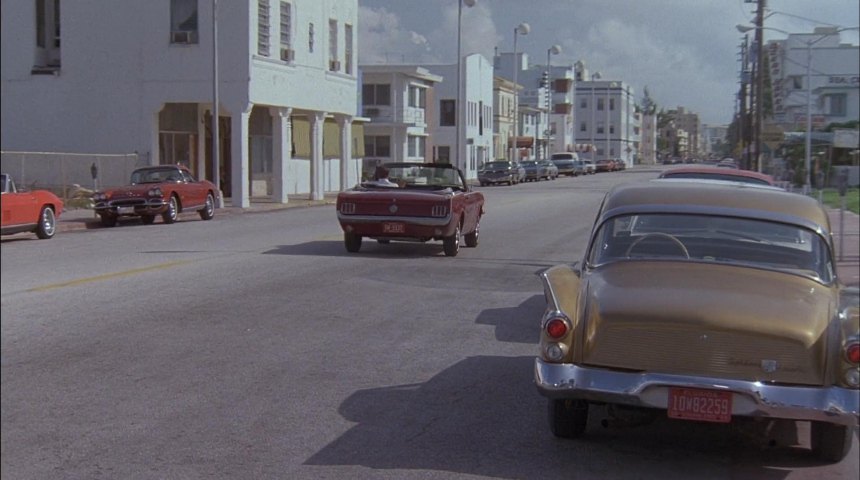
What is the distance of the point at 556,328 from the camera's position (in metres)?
6.19

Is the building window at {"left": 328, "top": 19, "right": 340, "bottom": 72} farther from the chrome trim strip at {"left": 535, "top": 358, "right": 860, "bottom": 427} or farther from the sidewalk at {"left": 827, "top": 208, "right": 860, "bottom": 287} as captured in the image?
the chrome trim strip at {"left": 535, "top": 358, "right": 860, "bottom": 427}

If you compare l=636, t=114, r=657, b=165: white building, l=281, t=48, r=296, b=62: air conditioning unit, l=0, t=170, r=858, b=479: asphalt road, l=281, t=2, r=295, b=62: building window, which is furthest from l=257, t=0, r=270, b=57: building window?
l=636, t=114, r=657, b=165: white building

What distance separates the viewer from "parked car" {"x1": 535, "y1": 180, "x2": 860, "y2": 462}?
18.9 ft

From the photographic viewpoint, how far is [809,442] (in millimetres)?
6906

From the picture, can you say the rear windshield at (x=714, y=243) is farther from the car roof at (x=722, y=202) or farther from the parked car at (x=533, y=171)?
the parked car at (x=533, y=171)

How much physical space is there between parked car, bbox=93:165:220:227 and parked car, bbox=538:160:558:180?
50722 millimetres

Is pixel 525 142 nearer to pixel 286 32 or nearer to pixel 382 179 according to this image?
pixel 286 32

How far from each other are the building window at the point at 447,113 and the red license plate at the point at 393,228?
60.4 meters

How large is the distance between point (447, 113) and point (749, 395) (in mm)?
72627

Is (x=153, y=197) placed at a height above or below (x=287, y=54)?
below

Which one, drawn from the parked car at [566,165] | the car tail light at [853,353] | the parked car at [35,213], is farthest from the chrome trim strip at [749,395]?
the parked car at [566,165]

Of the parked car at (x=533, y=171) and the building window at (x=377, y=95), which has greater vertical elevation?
the building window at (x=377, y=95)

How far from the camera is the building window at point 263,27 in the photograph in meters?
35.2

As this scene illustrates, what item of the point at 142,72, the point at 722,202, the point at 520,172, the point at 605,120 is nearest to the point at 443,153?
the point at 520,172
